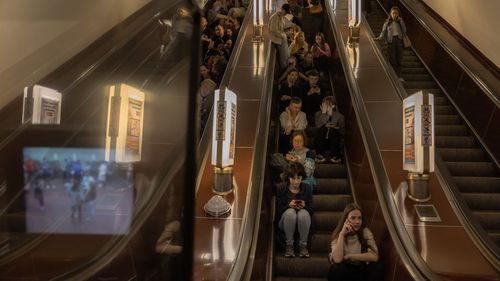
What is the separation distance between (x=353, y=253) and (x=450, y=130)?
369cm

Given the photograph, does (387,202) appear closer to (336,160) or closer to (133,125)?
(336,160)

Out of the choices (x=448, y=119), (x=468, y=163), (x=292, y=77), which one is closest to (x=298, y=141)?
(x=468, y=163)

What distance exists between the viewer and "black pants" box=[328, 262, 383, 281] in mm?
4348

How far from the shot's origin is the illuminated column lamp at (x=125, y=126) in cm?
295

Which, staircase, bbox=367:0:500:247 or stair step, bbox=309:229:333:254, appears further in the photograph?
staircase, bbox=367:0:500:247

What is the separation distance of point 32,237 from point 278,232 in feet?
8.97

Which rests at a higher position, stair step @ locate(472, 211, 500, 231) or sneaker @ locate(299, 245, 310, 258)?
stair step @ locate(472, 211, 500, 231)

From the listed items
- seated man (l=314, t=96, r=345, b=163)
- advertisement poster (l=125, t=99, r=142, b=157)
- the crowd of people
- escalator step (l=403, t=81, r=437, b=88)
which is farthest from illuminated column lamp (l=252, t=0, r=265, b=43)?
advertisement poster (l=125, t=99, r=142, b=157)

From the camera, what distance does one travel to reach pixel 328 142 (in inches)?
273

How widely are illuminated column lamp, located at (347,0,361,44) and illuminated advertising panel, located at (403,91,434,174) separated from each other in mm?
5027

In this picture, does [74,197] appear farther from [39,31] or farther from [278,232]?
[278,232]

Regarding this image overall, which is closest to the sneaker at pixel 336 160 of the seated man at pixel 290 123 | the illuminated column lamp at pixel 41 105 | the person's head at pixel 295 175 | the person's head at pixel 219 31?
the seated man at pixel 290 123

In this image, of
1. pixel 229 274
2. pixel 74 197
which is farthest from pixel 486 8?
pixel 74 197

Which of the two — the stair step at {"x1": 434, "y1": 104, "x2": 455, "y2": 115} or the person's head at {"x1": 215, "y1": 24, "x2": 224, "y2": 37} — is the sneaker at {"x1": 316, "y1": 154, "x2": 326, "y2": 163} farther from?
the person's head at {"x1": 215, "y1": 24, "x2": 224, "y2": 37}
